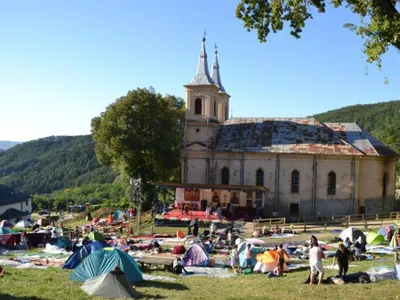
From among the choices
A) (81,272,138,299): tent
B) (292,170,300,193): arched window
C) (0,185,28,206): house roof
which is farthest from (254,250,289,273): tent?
(0,185,28,206): house roof

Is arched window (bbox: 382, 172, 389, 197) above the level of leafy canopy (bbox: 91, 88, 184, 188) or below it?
below

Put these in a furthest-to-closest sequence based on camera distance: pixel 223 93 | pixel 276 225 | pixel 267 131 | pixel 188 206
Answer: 1. pixel 223 93
2. pixel 267 131
3. pixel 188 206
4. pixel 276 225

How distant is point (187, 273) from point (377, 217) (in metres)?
24.5

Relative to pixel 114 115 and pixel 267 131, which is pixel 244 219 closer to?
pixel 267 131

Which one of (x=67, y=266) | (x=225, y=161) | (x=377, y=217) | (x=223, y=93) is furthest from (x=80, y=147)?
(x=67, y=266)

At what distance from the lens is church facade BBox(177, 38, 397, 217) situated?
42.7 metres

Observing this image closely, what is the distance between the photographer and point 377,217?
39625mm

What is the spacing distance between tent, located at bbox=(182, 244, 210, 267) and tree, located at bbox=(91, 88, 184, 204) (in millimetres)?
24556

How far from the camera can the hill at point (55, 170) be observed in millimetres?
135750

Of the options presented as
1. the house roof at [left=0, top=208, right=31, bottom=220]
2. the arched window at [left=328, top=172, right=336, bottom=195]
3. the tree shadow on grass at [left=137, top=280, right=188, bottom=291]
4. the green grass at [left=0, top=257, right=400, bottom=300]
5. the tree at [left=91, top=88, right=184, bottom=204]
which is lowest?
the house roof at [left=0, top=208, right=31, bottom=220]

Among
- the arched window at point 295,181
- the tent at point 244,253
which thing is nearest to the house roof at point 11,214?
the arched window at point 295,181

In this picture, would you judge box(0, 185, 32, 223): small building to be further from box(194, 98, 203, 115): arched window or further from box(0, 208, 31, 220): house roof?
box(194, 98, 203, 115): arched window

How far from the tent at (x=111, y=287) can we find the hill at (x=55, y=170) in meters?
115

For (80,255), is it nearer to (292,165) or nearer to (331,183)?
(292,165)
